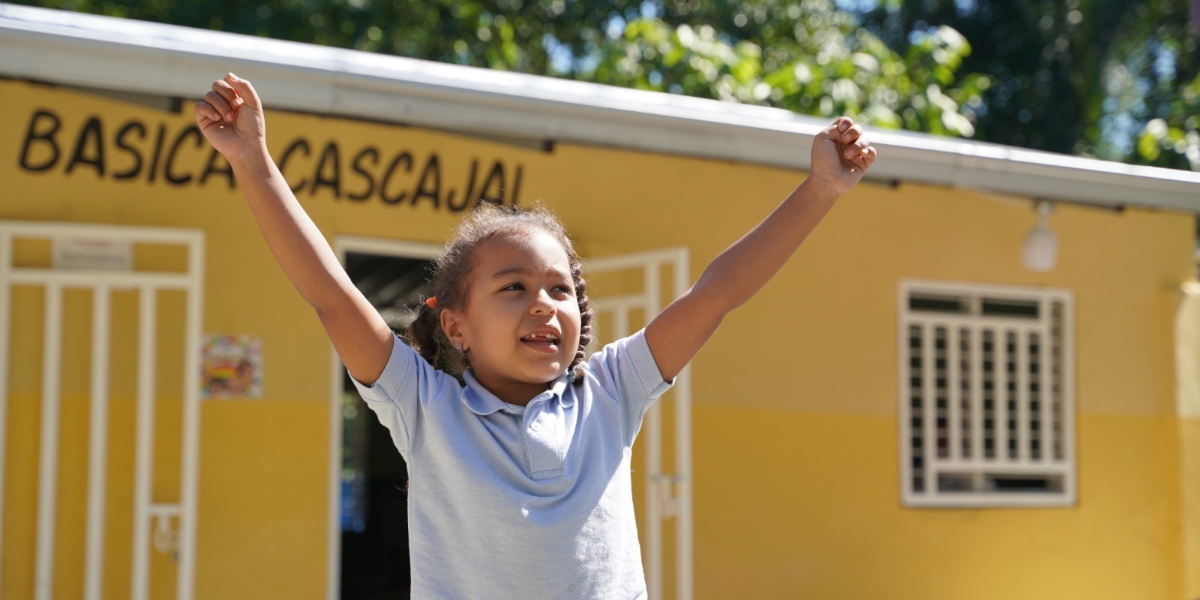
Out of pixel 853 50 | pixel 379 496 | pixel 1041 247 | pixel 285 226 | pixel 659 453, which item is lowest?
pixel 379 496

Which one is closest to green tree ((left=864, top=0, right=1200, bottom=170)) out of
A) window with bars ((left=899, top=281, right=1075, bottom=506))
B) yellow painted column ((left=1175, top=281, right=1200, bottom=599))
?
yellow painted column ((left=1175, top=281, right=1200, bottom=599))

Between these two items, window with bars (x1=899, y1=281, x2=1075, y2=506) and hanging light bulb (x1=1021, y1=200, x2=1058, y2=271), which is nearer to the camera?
hanging light bulb (x1=1021, y1=200, x2=1058, y2=271)

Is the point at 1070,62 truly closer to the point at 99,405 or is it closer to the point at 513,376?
the point at 99,405

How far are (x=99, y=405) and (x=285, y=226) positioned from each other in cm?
356

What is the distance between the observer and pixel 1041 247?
22.1ft

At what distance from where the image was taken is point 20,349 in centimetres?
494

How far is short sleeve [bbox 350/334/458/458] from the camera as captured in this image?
1.79m

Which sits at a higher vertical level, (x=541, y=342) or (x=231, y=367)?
(x=231, y=367)

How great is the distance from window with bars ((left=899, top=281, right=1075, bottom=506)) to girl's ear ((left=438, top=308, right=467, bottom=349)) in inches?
204

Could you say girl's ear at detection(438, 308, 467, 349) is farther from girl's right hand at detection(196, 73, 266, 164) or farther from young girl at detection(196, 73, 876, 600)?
girl's right hand at detection(196, 73, 266, 164)

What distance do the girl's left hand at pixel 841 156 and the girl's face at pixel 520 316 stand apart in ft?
1.39

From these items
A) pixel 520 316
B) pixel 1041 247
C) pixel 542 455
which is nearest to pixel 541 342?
pixel 520 316

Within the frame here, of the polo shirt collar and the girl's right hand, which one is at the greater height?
the girl's right hand

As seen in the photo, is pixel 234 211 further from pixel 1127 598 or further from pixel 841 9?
pixel 841 9
